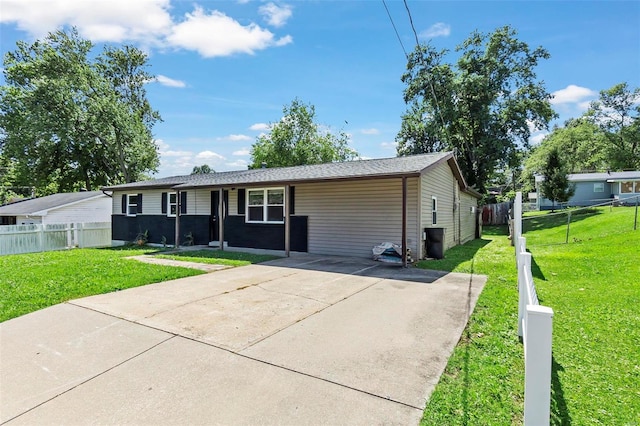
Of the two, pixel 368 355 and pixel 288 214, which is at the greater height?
pixel 288 214

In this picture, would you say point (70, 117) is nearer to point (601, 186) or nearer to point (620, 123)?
point (601, 186)

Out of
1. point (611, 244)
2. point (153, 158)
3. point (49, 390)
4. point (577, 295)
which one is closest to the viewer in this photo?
point (49, 390)

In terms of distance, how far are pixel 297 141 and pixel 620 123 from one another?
3755 cm

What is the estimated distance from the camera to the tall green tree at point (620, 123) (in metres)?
36.5

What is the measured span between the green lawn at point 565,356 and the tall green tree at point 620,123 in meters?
41.8

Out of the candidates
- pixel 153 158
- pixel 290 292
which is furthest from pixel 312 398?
pixel 153 158

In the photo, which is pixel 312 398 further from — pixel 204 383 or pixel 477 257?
pixel 477 257

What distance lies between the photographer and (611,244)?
9.55 m

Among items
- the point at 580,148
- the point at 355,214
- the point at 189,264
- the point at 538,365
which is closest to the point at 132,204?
the point at 189,264

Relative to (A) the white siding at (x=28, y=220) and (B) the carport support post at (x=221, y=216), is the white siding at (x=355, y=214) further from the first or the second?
(A) the white siding at (x=28, y=220)

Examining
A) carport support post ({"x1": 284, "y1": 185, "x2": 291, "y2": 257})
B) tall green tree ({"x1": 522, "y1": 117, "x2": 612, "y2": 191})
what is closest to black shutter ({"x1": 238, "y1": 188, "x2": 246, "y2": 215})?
carport support post ({"x1": 284, "y1": 185, "x2": 291, "y2": 257})

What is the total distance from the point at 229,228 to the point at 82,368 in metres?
9.81

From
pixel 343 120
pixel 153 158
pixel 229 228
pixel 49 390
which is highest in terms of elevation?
pixel 343 120

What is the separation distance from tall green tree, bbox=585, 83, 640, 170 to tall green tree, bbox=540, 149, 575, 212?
20.8 m
